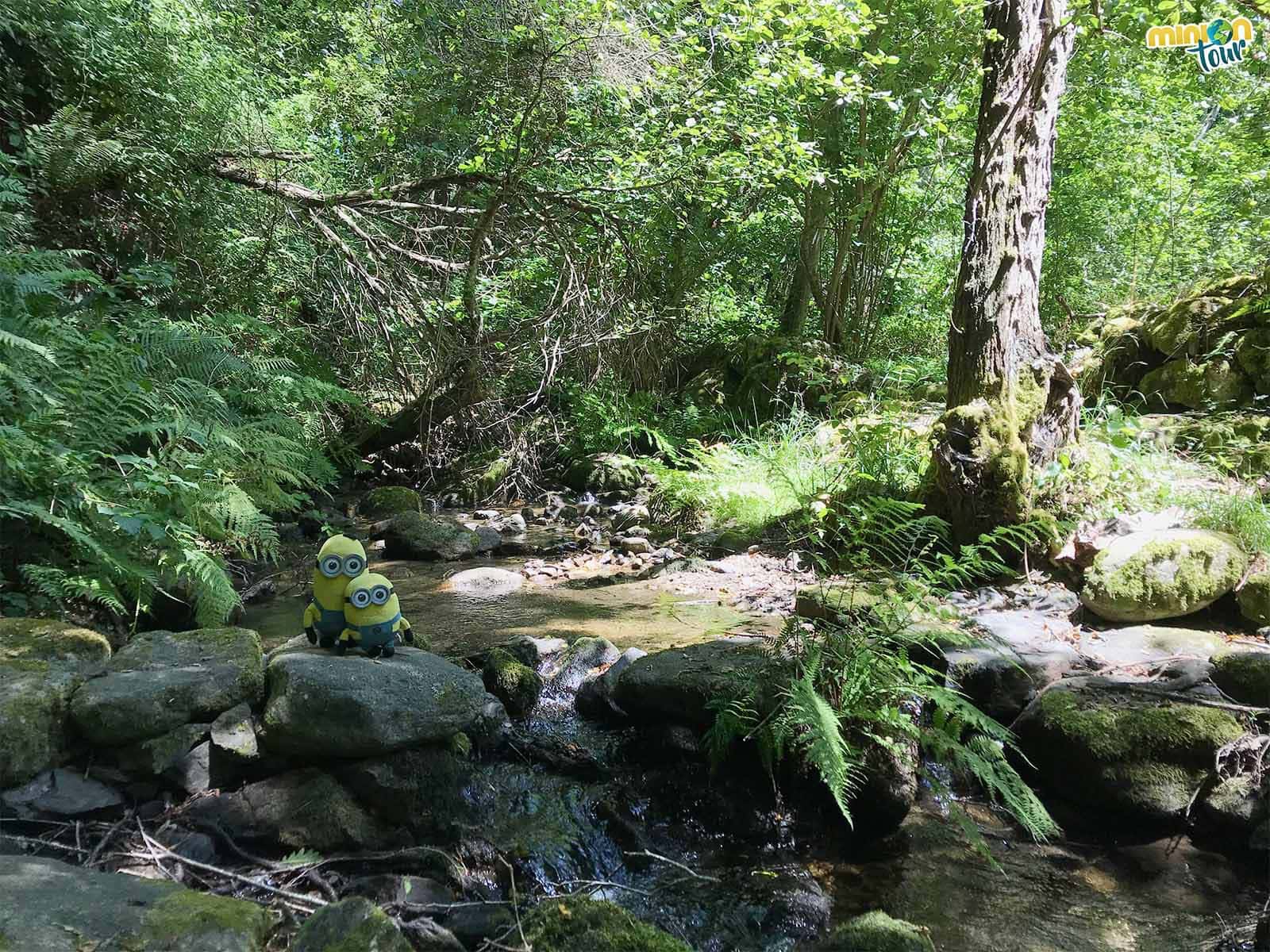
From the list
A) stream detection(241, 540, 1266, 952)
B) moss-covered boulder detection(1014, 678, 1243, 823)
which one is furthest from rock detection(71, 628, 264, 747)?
moss-covered boulder detection(1014, 678, 1243, 823)

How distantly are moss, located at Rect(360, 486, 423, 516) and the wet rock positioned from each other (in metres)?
6.25

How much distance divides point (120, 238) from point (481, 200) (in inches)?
125

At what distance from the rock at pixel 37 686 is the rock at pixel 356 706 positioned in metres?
0.67

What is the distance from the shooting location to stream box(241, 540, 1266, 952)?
8.89 ft

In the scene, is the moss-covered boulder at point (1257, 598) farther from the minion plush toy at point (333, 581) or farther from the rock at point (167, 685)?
the rock at point (167, 685)

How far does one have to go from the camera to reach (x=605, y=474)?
10.1 meters

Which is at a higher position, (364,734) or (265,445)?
(265,445)

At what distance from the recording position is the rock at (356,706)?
9.51 ft

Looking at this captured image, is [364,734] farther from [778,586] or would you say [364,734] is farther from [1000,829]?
[778,586]

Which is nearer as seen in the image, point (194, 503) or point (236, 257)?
point (194, 503)

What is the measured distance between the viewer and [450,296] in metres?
7.79

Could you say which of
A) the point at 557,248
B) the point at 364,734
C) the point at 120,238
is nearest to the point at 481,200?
the point at 557,248

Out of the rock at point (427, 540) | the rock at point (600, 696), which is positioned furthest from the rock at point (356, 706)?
the rock at point (427, 540)

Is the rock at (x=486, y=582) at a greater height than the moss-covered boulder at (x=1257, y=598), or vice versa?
the moss-covered boulder at (x=1257, y=598)
